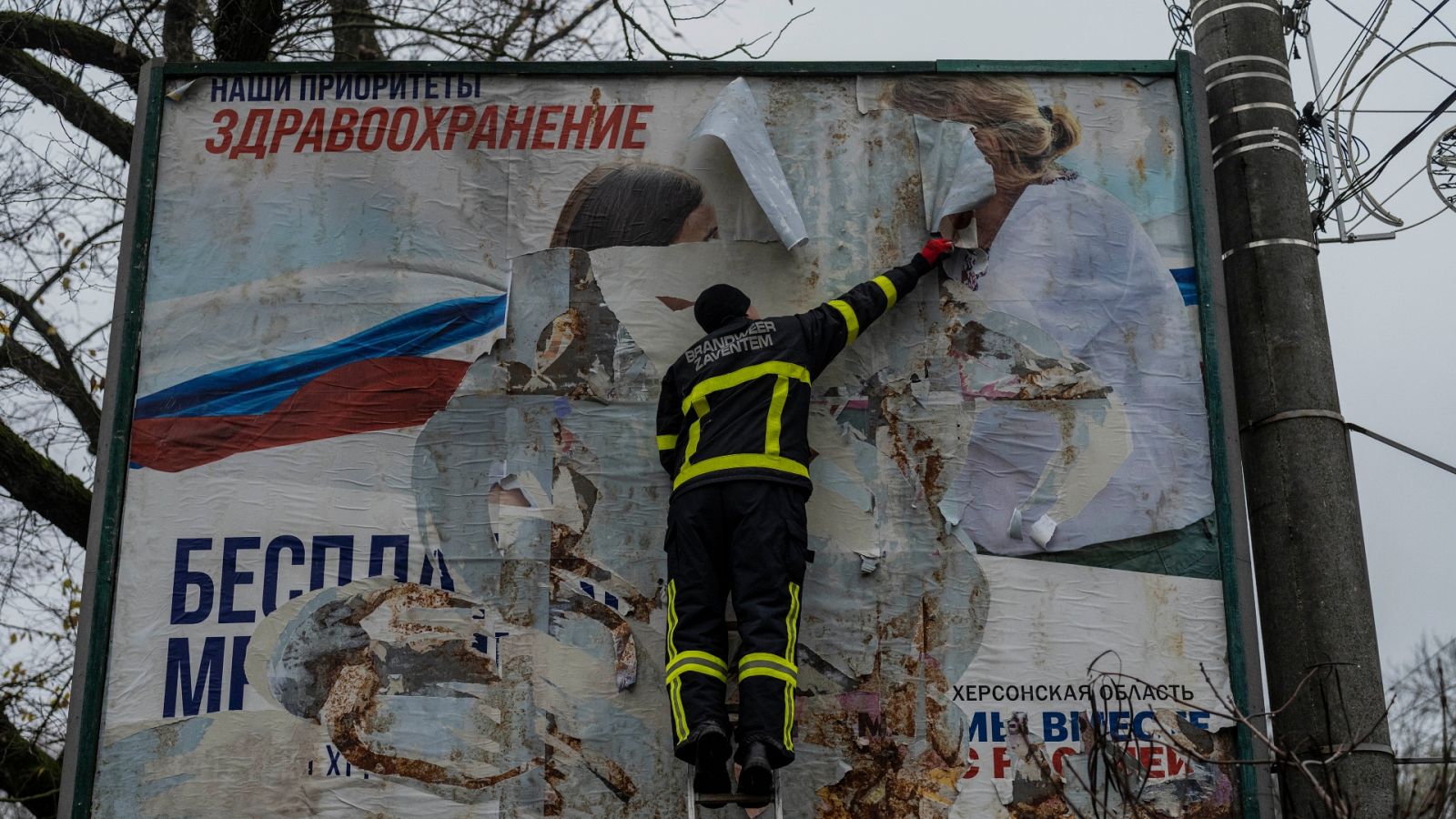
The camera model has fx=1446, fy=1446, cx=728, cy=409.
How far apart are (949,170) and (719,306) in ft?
4.42

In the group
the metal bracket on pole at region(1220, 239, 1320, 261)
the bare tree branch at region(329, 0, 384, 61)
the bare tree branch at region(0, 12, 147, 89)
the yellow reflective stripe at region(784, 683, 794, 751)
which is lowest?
the yellow reflective stripe at region(784, 683, 794, 751)

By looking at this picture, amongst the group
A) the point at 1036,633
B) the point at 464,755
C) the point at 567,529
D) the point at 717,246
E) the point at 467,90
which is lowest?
the point at 464,755

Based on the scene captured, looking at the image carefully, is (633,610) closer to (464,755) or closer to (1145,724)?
(464,755)

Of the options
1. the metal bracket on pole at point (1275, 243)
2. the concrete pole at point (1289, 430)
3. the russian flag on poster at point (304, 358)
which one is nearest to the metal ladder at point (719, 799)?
the concrete pole at point (1289, 430)

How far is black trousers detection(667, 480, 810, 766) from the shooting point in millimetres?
5559

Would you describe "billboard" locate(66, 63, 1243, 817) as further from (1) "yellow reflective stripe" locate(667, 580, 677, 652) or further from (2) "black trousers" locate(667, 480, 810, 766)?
(2) "black trousers" locate(667, 480, 810, 766)

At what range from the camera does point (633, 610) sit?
623 cm

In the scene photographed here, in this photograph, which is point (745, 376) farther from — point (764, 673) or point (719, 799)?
point (719, 799)

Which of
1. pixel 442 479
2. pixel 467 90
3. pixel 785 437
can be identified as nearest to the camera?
pixel 785 437

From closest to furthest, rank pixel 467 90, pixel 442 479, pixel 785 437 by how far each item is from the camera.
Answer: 1. pixel 785 437
2. pixel 442 479
3. pixel 467 90

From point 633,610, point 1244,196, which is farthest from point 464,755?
point 1244,196

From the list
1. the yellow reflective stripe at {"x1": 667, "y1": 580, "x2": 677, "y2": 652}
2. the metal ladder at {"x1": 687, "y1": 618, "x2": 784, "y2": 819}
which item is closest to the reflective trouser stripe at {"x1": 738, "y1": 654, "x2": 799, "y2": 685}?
the metal ladder at {"x1": 687, "y1": 618, "x2": 784, "y2": 819}

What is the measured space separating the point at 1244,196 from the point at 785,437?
8.10 ft

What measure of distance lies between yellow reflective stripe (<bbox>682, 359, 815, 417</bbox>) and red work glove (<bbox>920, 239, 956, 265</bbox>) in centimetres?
86
